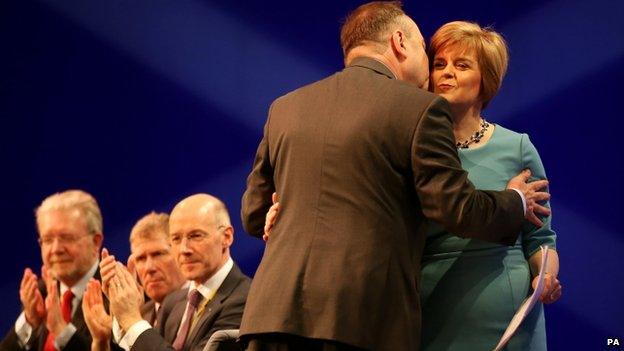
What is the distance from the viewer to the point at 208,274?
159 inches

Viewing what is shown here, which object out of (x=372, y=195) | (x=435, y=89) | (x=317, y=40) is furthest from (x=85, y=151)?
(x=372, y=195)

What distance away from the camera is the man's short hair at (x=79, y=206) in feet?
16.1

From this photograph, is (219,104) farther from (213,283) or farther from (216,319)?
(216,319)

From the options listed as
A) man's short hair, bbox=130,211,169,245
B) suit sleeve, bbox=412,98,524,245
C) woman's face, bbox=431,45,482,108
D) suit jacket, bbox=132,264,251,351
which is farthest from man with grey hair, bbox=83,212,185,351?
suit sleeve, bbox=412,98,524,245

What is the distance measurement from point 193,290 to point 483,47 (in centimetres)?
166

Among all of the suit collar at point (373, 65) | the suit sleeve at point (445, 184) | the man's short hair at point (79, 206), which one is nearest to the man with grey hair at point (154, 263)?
the man's short hair at point (79, 206)

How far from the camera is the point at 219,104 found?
209 inches

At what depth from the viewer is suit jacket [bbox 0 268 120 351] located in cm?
448

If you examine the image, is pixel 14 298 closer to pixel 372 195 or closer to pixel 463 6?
pixel 463 6

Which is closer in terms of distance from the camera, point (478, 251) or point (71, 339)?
point (478, 251)

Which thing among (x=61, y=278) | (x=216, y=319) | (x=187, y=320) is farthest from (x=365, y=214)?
(x=61, y=278)

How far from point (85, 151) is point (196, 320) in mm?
2041

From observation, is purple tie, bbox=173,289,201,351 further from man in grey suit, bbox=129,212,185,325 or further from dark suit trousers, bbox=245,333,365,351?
dark suit trousers, bbox=245,333,365,351

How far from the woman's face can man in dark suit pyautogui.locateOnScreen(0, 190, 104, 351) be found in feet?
7.39
